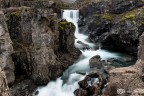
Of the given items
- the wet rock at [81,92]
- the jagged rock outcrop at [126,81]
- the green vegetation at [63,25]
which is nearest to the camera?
the jagged rock outcrop at [126,81]

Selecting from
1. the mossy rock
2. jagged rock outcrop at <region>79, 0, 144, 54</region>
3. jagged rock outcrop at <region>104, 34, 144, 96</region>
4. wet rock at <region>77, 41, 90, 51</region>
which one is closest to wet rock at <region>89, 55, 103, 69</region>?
wet rock at <region>77, 41, 90, 51</region>

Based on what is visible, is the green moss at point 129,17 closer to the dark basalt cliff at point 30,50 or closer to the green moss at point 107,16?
the green moss at point 107,16

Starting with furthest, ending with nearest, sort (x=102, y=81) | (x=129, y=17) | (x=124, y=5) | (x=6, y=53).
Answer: (x=124, y=5), (x=129, y=17), (x=6, y=53), (x=102, y=81)

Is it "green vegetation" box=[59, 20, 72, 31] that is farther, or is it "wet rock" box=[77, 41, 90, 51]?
"wet rock" box=[77, 41, 90, 51]

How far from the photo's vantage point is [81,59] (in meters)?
55.9

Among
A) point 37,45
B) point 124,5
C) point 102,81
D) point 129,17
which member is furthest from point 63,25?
point 124,5

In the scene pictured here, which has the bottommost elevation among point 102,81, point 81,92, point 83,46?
point 81,92

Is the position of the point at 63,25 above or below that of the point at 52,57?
above

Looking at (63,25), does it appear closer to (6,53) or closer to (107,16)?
(6,53)

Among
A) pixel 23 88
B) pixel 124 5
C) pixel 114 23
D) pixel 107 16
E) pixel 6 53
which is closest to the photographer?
pixel 23 88

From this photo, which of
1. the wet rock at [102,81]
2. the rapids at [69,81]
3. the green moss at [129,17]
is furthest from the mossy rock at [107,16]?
the wet rock at [102,81]

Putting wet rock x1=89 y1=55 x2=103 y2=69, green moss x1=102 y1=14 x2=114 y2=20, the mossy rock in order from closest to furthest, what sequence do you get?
wet rock x1=89 y1=55 x2=103 y2=69
green moss x1=102 y1=14 x2=114 y2=20
the mossy rock

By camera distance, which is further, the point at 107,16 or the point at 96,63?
the point at 107,16

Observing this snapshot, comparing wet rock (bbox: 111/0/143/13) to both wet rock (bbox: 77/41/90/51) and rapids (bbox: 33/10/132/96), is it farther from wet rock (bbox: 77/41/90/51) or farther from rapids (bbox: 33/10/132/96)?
rapids (bbox: 33/10/132/96)
